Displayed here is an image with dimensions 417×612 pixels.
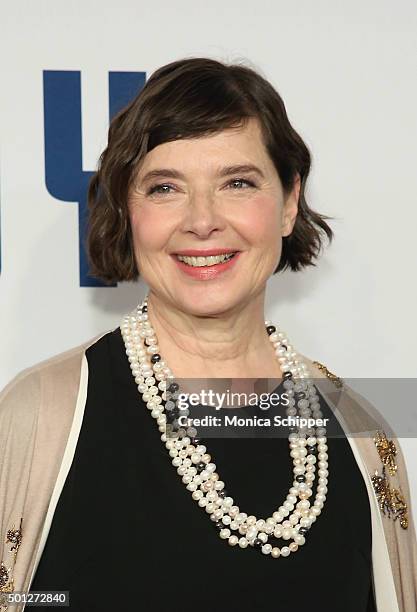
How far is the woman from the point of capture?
1339 millimetres

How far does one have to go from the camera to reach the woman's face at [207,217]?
1.40 meters

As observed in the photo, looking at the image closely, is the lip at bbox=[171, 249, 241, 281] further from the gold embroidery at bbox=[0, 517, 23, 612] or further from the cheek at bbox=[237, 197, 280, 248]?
the gold embroidery at bbox=[0, 517, 23, 612]

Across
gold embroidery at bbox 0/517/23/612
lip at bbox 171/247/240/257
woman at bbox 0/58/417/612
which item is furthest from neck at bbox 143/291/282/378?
gold embroidery at bbox 0/517/23/612

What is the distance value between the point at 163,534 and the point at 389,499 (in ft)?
1.34

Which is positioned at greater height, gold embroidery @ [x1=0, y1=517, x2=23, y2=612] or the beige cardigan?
the beige cardigan

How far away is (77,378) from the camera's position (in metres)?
1.41

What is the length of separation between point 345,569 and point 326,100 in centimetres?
98

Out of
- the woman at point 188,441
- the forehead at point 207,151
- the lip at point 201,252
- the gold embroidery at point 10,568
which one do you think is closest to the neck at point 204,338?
the woman at point 188,441

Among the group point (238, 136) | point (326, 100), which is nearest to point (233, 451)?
point (238, 136)

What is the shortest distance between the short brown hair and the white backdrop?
0.35m

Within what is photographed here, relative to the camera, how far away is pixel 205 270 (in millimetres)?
1432

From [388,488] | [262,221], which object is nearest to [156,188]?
[262,221]

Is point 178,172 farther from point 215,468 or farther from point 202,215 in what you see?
point 215,468

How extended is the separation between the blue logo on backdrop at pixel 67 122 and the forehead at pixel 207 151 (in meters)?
0.48
